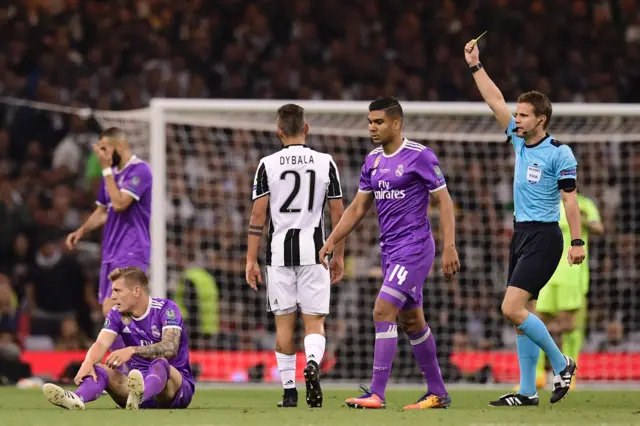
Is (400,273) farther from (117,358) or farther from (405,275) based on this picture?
(117,358)

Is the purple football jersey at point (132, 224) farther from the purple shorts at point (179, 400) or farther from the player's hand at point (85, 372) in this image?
the player's hand at point (85, 372)

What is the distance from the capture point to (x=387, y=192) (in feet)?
26.5

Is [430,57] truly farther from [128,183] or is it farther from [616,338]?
[128,183]

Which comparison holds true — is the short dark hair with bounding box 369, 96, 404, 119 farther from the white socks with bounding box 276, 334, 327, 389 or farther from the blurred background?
the blurred background

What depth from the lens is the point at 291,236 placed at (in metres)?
8.15

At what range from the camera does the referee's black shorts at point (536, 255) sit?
321 inches

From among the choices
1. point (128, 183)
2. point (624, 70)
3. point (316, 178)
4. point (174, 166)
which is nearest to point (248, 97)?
point (174, 166)

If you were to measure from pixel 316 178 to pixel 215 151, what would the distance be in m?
6.35

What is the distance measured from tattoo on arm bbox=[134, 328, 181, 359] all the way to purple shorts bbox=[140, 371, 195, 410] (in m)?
0.29

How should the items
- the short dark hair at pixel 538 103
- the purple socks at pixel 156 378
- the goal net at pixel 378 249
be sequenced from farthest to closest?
the goal net at pixel 378 249 → the short dark hair at pixel 538 103 → the purple socks at pixel 156 378

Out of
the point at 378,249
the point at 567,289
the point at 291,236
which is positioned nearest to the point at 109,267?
the point at 291,236

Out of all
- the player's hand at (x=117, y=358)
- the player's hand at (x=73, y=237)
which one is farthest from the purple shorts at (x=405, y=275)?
the player's hand at (x=73, y=237)

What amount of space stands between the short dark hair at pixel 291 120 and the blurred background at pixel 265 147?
4.73 meters

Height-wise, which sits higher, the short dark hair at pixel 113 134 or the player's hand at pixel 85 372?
the short dark hair at pixel 113 134
